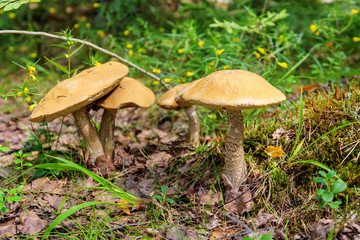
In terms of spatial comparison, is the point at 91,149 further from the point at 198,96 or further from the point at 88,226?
the point at 198,96

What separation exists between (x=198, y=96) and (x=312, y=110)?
4.44 feet

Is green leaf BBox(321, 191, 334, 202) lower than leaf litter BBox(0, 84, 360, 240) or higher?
higher

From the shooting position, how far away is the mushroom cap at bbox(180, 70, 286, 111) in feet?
5.94

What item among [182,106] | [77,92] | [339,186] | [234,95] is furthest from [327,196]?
[77,92]

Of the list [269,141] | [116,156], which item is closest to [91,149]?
[116,156]

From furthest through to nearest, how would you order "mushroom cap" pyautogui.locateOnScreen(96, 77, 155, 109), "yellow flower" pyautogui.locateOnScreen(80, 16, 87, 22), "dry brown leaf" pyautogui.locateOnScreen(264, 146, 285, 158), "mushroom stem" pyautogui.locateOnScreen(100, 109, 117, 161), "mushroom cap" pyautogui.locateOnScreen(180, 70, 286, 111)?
"yellow flower" pyautogui.locateOnScreen(80, 16, 87, 22), "mushroom stem" pyautogui.locateOnScreen(100, 109, 117, 161), "mushroom cap" pyautogui.locateOnScreen(96, 77, 155, 109), "dry brown leaf" pyautogui.locateOnScreen(264, 146, 285, 158), "mushroom cap" pyautogui.locateOnScreen(180, 70, 286, 111)

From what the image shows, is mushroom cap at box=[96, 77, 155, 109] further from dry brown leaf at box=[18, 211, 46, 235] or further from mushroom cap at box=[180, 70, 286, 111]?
dry brown leaf at box=[18, 211, 46, 235]

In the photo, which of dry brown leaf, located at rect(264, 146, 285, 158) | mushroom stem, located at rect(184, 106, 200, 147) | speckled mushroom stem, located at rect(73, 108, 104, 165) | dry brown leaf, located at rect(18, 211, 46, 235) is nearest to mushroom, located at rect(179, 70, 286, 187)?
dry brown leaf, located at rect(264, 146, 285, 158)

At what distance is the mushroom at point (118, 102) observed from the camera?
2578 mm

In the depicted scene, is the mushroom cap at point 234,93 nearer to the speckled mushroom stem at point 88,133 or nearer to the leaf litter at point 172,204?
the leaf litter at point 172,204

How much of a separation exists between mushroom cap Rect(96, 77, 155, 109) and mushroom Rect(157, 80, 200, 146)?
178mm

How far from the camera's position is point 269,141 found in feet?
8.44

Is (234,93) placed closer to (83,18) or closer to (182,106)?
(182,106)

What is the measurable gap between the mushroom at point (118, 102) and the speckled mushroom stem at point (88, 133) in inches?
5.9
